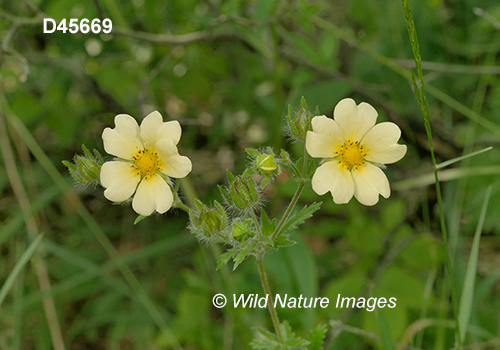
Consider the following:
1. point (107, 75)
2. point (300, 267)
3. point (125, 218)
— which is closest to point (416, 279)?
point (300, 267)

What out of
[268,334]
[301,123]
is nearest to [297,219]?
[301,123]

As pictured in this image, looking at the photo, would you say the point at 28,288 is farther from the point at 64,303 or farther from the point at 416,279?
the point at 416,279

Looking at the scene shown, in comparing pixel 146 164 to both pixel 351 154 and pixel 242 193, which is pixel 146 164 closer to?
pixel 242 193

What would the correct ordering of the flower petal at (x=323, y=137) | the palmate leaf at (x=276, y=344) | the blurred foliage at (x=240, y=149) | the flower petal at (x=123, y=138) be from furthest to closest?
the blurred foliage at (x=240, y=149)
the palmate leaf at (x=276, y=344)
the flower petal at (x=123, y=138)
the flower petal at (x=323, y=137)

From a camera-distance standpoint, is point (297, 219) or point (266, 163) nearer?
point (266, 163)

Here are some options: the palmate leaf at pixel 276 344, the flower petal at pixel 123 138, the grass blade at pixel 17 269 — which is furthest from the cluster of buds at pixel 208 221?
the grass blade at pixel 17 269

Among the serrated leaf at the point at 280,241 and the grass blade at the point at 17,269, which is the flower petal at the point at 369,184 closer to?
the serrated leaf at the point at 280,241

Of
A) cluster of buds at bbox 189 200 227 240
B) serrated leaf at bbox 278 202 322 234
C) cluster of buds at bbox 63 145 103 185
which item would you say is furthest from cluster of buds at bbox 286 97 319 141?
cluster of buds at bbox 63 145 103 185
